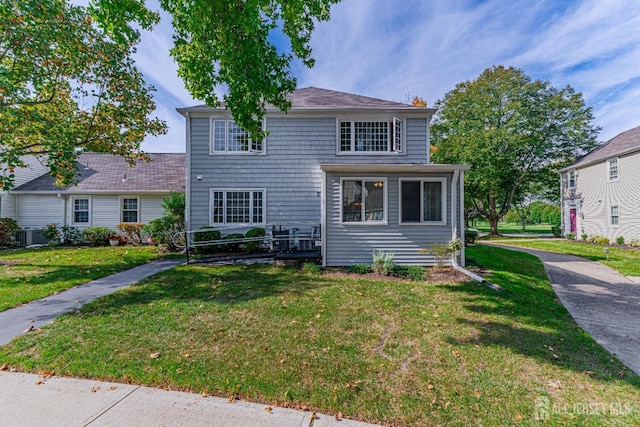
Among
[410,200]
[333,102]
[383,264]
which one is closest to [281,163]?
[333,102]

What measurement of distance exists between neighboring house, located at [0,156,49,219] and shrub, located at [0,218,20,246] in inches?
62.7

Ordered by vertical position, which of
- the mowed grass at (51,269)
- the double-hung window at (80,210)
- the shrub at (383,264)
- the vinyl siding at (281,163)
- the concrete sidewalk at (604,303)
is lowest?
the concrete sidewalk at (604,303)

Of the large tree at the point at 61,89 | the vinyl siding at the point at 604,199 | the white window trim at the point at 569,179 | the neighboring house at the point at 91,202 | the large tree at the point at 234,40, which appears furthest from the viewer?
the white window trim at the point at 569,179

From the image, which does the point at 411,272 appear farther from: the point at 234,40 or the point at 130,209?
the point at 130,209

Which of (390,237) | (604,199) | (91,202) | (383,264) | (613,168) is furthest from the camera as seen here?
(604,199)

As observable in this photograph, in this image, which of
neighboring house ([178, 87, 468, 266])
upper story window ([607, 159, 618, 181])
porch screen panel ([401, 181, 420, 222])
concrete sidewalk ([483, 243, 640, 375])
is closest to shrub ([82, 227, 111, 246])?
neighboring house ([178, 87, 468, 266])

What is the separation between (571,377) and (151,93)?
14.6 m

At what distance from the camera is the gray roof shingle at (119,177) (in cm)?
1540

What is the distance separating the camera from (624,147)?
17.6 m

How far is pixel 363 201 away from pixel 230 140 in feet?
21.9

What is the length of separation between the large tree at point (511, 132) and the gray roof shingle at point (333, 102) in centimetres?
1530

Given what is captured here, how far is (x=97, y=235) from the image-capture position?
47.0 ft

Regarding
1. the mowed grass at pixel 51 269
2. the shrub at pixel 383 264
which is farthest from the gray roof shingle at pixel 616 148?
the mowed grass at pixel 51 269

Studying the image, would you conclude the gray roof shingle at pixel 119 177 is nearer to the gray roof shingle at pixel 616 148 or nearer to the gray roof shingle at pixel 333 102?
the gray roof shingle at pixel 333 102
